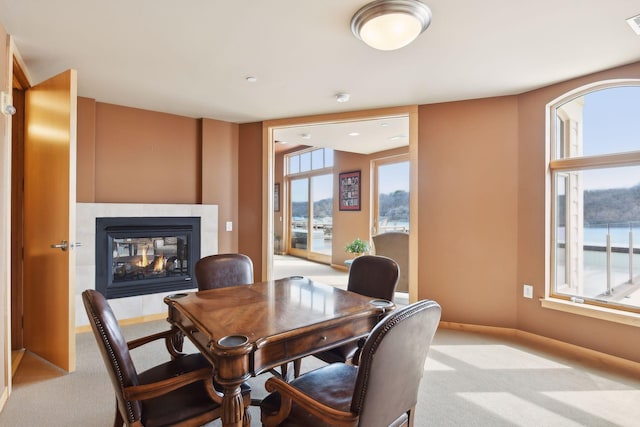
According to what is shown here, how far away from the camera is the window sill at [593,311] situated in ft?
8.82

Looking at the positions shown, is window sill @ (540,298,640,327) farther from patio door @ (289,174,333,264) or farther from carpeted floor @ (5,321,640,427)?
patio door @ (289,174,333,264)

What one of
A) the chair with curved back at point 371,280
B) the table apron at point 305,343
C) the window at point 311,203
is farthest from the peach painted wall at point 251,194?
the window at point 311,203

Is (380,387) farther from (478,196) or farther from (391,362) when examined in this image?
(478,196)

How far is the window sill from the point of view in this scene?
106 inches

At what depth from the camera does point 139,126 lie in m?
4.01

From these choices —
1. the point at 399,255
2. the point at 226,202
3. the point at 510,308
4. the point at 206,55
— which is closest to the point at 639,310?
the point at 510,308

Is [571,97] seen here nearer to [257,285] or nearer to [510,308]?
[510,308]

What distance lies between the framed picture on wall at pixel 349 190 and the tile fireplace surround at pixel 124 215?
343 cm

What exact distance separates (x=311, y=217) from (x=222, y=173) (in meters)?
4.42

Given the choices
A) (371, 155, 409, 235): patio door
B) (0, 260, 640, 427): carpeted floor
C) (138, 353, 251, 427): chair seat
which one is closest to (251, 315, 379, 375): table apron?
(138, 353, 251, 427): chair seat

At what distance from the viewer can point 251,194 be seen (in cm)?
461

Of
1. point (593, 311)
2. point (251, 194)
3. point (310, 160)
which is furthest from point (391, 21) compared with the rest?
point (310, 160)

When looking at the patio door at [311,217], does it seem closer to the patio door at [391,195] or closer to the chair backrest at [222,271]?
the patio door at [391,195]

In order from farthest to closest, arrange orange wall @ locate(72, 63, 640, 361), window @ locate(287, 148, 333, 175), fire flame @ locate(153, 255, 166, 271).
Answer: window @ locate(287, 148, 333, 175), fire flame @ locate(153, 255, 166, 271), orange wall @ locate(72, 63, 640, 361)
